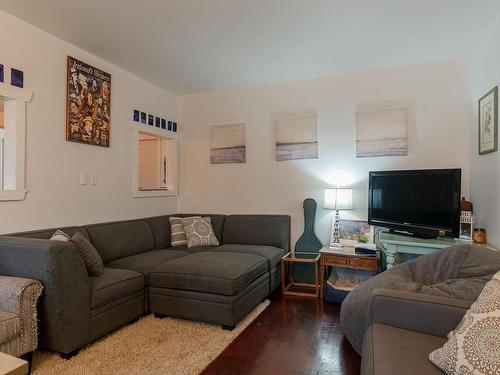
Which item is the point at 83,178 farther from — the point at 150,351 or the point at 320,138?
the point at 320,138

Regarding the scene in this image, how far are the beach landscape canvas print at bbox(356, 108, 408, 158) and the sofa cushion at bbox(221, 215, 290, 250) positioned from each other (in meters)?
1.25

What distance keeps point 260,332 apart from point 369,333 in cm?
118

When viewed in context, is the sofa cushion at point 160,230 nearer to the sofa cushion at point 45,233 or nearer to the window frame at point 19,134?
the sofa cushion at point 45,233

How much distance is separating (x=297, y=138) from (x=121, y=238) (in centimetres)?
238

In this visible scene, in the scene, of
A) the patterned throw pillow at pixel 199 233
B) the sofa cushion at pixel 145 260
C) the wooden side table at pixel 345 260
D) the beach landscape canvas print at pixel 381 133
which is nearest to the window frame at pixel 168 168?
the patterned throw pillow at pixel 199 233

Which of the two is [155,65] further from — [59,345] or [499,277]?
[499,277]

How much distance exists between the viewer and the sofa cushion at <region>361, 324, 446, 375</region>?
4.03 feet

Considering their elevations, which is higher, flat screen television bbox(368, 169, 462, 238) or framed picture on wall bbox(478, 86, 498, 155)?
framed picture on wall bbox(478, 86, 498, 155)

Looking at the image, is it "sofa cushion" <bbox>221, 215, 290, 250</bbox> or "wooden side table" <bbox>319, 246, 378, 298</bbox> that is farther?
"sofa cushion" <bbox>221, 215, 290, 250</bbox>

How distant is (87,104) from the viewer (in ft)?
10.4

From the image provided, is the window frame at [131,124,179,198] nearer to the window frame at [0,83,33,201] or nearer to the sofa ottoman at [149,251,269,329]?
the window frame at [0,83,33,201]

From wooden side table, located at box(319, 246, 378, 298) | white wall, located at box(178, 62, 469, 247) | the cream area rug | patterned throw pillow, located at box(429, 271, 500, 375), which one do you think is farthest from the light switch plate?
patterned throw pillow, located at box(429, 271, 500, 375)

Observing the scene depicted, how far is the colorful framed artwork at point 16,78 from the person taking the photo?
8.29 feet

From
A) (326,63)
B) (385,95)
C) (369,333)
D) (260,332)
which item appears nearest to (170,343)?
(260,332)
